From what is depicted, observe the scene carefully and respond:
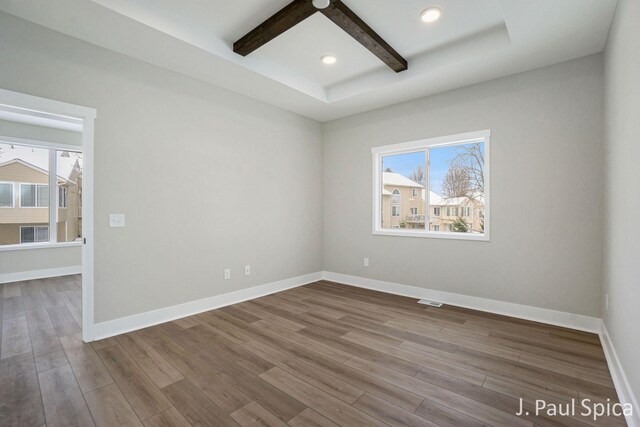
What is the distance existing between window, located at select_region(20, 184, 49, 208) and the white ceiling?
4.83 m

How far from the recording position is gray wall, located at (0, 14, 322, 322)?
2727mm

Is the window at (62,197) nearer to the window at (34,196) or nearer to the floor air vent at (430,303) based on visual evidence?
the window at (34,196)

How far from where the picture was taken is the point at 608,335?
8.32 feet

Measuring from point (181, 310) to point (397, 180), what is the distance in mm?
3441

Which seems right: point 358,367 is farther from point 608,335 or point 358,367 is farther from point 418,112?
point 418,112

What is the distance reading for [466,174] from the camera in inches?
153

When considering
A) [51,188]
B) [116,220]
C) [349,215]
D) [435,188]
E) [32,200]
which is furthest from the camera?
[51,188]

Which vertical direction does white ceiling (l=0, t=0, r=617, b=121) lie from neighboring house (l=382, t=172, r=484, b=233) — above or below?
above

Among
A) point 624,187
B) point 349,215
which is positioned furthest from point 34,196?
point 624,187

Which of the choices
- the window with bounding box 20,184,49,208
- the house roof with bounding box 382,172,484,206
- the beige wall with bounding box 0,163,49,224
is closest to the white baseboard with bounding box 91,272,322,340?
→ the house roof with bounding box 382,172,484,206

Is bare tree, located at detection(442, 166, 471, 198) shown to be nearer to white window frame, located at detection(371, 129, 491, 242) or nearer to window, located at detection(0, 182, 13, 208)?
Result: white window frame, located at detection(371, 129, 491, 242)

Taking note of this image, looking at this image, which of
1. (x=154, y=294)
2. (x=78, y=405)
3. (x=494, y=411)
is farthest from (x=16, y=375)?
(x=494, y=411)

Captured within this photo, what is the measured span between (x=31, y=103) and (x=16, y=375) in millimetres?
2171

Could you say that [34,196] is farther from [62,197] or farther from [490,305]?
[490,305]
